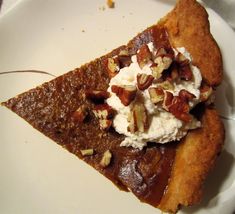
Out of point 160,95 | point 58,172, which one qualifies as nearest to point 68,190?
point 58,172

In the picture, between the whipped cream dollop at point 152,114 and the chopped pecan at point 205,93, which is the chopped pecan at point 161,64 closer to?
the whipped cream dollop at point 152,114

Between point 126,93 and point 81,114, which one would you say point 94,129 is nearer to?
point 81,114

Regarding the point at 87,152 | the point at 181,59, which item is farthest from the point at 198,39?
the point at 87,152

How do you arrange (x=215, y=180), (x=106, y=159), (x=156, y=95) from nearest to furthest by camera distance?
(x=156, y=95)
(x=106, y=159)
(x=215, y=180)

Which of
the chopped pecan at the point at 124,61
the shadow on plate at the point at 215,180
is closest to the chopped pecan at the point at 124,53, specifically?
the chopped pecan at the point at 124,61

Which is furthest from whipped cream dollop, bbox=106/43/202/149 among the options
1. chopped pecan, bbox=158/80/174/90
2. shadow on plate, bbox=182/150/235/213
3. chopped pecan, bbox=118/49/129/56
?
shadow on plate, bbox=182/150/235/213

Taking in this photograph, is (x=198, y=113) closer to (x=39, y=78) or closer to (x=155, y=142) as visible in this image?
(x=155, y=142)
